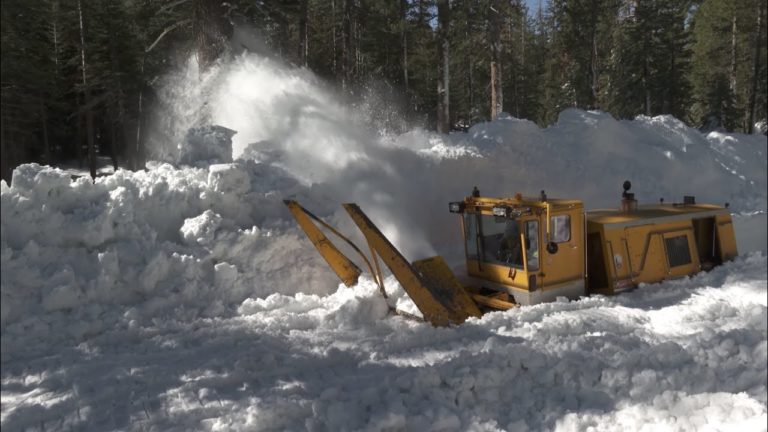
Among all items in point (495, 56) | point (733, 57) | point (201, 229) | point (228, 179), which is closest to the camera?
point (201, 229)

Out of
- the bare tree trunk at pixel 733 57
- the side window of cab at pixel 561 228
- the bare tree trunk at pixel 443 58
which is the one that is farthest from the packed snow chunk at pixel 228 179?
the bare tree trunk at pixel 733 57

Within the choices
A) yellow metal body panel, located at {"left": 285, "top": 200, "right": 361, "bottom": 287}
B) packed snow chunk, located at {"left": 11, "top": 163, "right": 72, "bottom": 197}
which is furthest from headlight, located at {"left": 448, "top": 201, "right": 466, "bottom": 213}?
packed snow chunk, located at {"left": 11, "top": 163, "right": 72, "bottom": 197}

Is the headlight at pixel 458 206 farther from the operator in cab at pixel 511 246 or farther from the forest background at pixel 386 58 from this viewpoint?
the forest background at pixel 386 58

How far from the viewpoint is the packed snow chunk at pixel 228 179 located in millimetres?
8034

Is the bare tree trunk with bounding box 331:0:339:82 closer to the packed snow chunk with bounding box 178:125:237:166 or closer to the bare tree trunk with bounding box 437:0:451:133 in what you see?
the bare tree trunk with bounding box 437:0:451:133

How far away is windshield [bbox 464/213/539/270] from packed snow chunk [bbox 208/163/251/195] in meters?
3.39

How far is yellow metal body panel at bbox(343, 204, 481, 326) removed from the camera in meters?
6.34

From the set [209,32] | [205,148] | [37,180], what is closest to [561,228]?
[205,148]

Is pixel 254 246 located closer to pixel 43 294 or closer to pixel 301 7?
pixel 43 294

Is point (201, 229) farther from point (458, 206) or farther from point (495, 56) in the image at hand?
point (495, 56)

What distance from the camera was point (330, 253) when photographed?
765 cm

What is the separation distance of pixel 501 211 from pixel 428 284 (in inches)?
52.2

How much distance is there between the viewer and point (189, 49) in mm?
14727

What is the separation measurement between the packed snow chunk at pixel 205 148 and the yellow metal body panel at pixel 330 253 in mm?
2079
